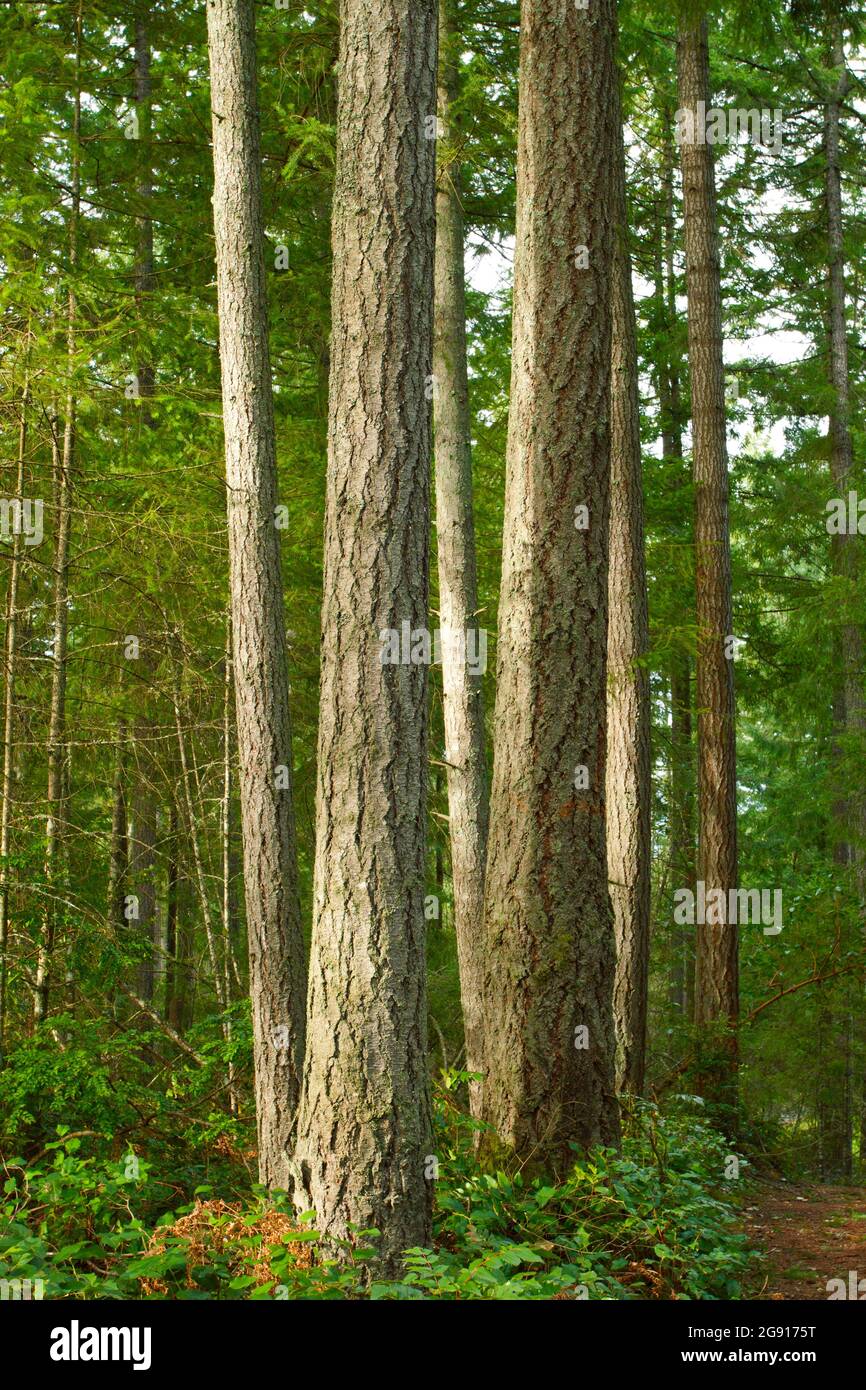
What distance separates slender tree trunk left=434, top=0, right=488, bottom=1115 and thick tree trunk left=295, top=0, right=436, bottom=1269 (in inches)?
157

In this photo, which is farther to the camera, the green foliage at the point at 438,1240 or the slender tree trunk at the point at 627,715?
the slender tree trunk at the point at 627,715

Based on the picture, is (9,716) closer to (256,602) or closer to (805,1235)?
(256,602)

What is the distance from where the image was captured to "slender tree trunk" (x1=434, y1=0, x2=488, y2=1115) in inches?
361

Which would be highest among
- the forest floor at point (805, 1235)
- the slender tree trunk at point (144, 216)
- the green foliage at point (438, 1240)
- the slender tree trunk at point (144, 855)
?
the slender tree trunk at point (144, 216)

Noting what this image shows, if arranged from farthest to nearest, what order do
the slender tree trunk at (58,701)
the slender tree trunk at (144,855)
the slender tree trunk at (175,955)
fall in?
the slender tree trunk at (175,955)
the slender tree trunk at (144,855)
the slender tree trunk at (58,701)

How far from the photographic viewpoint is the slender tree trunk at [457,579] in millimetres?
9172

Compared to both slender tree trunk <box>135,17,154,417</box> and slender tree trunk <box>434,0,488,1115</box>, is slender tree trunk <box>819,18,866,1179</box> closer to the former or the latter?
slender tree trunk <box>434,0,488,1115</box>

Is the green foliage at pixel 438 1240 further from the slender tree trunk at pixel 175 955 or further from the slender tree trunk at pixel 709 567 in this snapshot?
the slender tree trunk at pixel 175 955

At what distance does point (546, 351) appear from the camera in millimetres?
6508

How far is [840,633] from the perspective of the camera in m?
17.0

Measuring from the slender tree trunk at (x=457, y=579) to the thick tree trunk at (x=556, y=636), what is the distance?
8.45ft

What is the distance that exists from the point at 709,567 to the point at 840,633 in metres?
6.22

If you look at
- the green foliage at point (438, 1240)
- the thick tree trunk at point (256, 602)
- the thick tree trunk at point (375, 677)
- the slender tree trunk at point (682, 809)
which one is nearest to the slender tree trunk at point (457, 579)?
the thick tree trunk at point (256, 602)

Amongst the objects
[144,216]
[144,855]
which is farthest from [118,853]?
[144,216]
